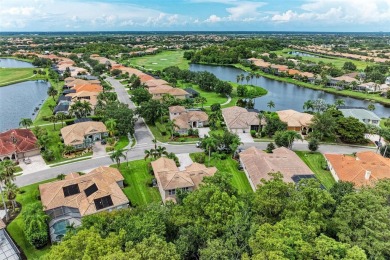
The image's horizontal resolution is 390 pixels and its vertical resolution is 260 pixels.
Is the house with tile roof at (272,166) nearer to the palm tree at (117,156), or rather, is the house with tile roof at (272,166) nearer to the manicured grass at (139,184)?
the manicured grass at (139,184)

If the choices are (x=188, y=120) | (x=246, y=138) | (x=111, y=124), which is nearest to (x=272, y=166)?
(x=246, y=138)

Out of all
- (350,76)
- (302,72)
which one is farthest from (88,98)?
(350,76)

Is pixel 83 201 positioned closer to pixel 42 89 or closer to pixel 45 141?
pixel 45 141

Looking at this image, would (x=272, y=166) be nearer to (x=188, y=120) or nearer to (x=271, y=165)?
(x=271, y=165)

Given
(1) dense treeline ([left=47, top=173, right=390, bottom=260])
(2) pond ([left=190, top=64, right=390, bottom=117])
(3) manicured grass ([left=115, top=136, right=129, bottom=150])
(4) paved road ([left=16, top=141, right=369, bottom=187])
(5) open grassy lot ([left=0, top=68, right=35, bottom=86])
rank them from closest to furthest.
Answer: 1. (1) dense treeline ([left=47, top=173, right=390, bottom=260])
2. (4) paved road ([left=16, top=141, right=369, bottom=187])
3. (3) manicured grass ([left=115, top=136, right=129, bottom=150])
4. (2) pond ([left=190, top=64, right=390, bottom=117])
5. (5) open grassy lot ([left=0, top=68, right=35, bottom=86])

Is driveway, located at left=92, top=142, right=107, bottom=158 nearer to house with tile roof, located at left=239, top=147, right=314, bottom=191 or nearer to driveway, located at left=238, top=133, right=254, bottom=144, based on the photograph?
house with tile roof, located at left=239, top=147, right=314, bottom=191

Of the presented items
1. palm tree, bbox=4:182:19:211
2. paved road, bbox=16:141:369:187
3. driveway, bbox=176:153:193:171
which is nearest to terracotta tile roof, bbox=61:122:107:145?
paved road, bbox=16:141:369:187
